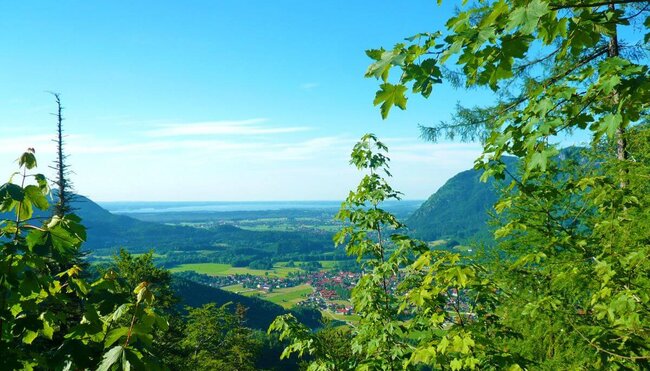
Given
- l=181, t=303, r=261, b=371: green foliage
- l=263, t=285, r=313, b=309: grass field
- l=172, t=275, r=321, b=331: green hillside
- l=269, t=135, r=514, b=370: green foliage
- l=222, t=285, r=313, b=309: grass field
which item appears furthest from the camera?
l=222, t=285, r=313, b=309: grass field

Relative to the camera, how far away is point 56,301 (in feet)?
8.89

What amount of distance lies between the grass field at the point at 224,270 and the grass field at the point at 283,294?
24.8 meters

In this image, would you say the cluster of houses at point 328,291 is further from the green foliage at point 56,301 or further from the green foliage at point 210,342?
the green foliage at point 56,301

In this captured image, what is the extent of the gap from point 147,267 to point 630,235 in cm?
2036

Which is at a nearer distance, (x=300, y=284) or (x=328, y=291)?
(x=328, y=291)

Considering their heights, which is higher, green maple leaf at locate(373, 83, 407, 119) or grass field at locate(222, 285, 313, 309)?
green maple leaf at locate(373, 83, 407, 119)

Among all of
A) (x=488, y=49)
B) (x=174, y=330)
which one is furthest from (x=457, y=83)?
(x=174, y=330)

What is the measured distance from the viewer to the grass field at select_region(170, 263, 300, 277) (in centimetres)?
15900

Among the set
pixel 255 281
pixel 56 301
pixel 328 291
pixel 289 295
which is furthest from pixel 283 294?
pixel 56 301

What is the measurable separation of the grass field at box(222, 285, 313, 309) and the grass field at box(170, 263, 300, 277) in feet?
81.5

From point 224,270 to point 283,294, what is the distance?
52899 mm

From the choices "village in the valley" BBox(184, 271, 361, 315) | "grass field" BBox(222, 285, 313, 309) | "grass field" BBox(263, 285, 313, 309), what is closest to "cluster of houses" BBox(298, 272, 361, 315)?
"village in the valley" BBox(184, 271, 361, 315)

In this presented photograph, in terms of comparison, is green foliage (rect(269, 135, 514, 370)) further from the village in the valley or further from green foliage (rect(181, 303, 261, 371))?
the village in the valley

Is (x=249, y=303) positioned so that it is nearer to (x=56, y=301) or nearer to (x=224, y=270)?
(x=224, y=270)
